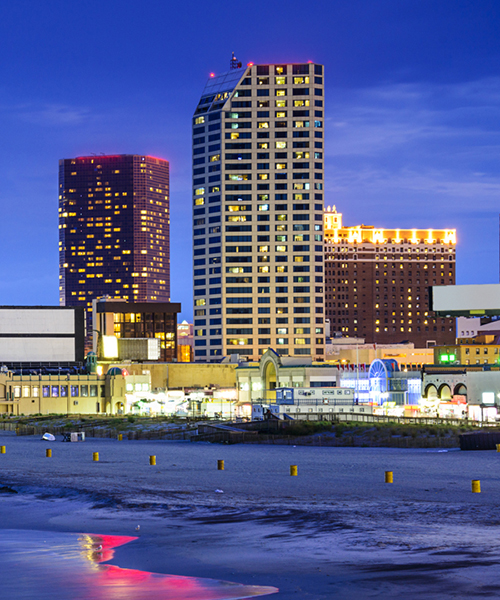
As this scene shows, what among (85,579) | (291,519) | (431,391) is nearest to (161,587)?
(85,579)

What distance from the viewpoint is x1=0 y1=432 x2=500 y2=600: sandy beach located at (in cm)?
2208

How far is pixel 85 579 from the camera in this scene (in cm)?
2239

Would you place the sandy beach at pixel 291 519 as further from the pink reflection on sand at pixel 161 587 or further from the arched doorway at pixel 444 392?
the arched doorway at pixel 444 392

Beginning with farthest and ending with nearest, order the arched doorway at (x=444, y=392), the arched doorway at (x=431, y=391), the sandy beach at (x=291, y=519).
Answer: the arched doorway at (x=431, y=391)
the arched doorway at (x=444, y=392)
the sandy beach at (x=291, y=519)

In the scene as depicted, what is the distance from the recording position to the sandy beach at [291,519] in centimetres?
2208

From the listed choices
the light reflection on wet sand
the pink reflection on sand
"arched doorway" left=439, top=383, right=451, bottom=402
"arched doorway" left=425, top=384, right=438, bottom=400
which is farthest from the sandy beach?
"arched doorway" left=425, top=384, right=438, bottom=400

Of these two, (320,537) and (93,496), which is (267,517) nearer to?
(320,537)

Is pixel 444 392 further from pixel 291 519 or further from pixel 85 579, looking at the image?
pixel 85 579

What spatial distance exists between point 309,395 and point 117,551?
10262cm

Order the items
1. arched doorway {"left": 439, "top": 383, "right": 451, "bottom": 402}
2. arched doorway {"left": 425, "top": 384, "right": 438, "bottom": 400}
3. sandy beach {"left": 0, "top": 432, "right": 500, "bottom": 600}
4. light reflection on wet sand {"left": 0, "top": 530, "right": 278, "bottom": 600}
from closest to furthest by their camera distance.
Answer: light reflection on wet sand {"left": 0, "top": 530, "right": 278, "bottom": 600}, sandy beach {"left": 0, "top": 432, "right": 500, "bottom": 600}, arched doorway {"left": 439, "top": 383, "right": 451, "bottom": 402}, arched doorway {"left": 425, "top": 384, "right": 438, "bottom": 400}

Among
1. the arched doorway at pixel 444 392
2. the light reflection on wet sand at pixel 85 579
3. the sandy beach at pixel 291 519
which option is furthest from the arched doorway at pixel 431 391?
the light reflection on wet sand at pixel 85 579

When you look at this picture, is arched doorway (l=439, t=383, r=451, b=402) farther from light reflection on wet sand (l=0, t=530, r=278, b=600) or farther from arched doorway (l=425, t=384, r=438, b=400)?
light reflection on wet sand (l=0, t=530, r=278, b=600)

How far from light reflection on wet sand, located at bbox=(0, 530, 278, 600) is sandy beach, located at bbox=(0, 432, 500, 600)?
0.71 m

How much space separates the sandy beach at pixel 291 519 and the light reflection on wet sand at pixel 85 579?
2.33ft
